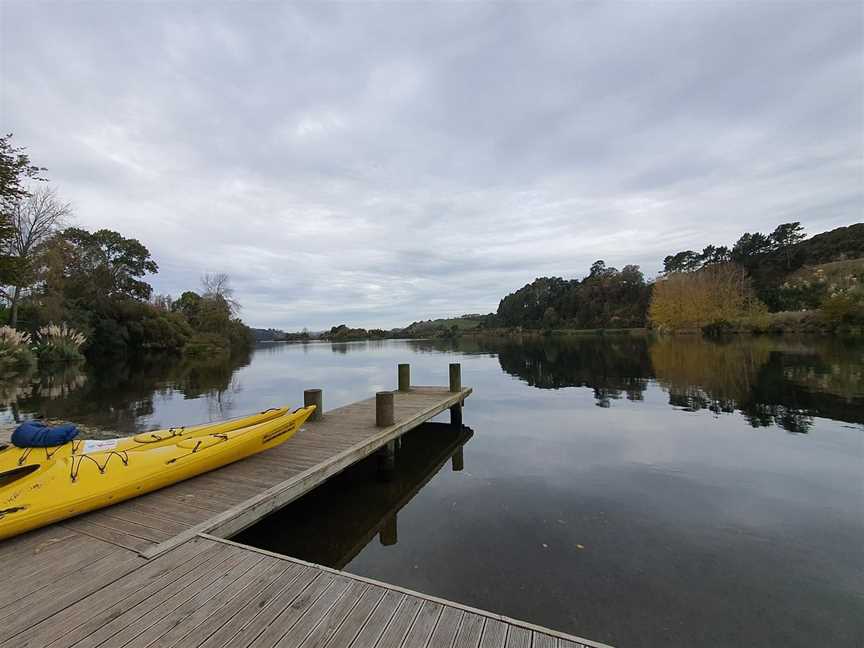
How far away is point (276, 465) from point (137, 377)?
21.1m

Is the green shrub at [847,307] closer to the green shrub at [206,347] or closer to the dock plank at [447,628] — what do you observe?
the dock plank at [447,628]

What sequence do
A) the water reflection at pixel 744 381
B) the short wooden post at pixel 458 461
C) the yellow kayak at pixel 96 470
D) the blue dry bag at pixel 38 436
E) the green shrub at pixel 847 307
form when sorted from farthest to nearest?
1. the green shrub at pixel 847 307
2. the water reflection at pixel 744 381
3. the short wooden post at pixel 458 461
4. the blue dry bag at pixel 38 436
5. the yellow kayak at pixel 96 470

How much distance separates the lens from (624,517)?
512cm

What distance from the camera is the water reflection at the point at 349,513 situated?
4.76m

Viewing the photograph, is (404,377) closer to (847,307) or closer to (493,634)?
(493,634)

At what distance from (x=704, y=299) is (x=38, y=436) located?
60574 mm

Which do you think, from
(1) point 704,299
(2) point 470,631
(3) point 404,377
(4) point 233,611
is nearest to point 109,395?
(3) point 404,377

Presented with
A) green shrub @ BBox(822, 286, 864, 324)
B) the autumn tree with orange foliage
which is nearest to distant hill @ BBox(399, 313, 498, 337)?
the autumn tree with orange foliage

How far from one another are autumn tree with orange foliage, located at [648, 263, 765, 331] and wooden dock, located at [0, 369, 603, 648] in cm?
5545

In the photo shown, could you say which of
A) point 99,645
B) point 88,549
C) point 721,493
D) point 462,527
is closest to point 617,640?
point 462,527

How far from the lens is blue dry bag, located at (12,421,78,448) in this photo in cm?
406

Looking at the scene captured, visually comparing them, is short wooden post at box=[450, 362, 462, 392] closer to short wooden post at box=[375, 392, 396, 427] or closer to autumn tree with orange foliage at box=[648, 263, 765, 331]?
short wooden post at box=[375, 392, 396, 427]

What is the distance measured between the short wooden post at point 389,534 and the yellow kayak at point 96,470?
2060 millimetres

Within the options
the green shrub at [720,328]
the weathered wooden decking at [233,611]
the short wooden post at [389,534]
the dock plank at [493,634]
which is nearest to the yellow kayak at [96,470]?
the weathered wooden decking at [233,611]
